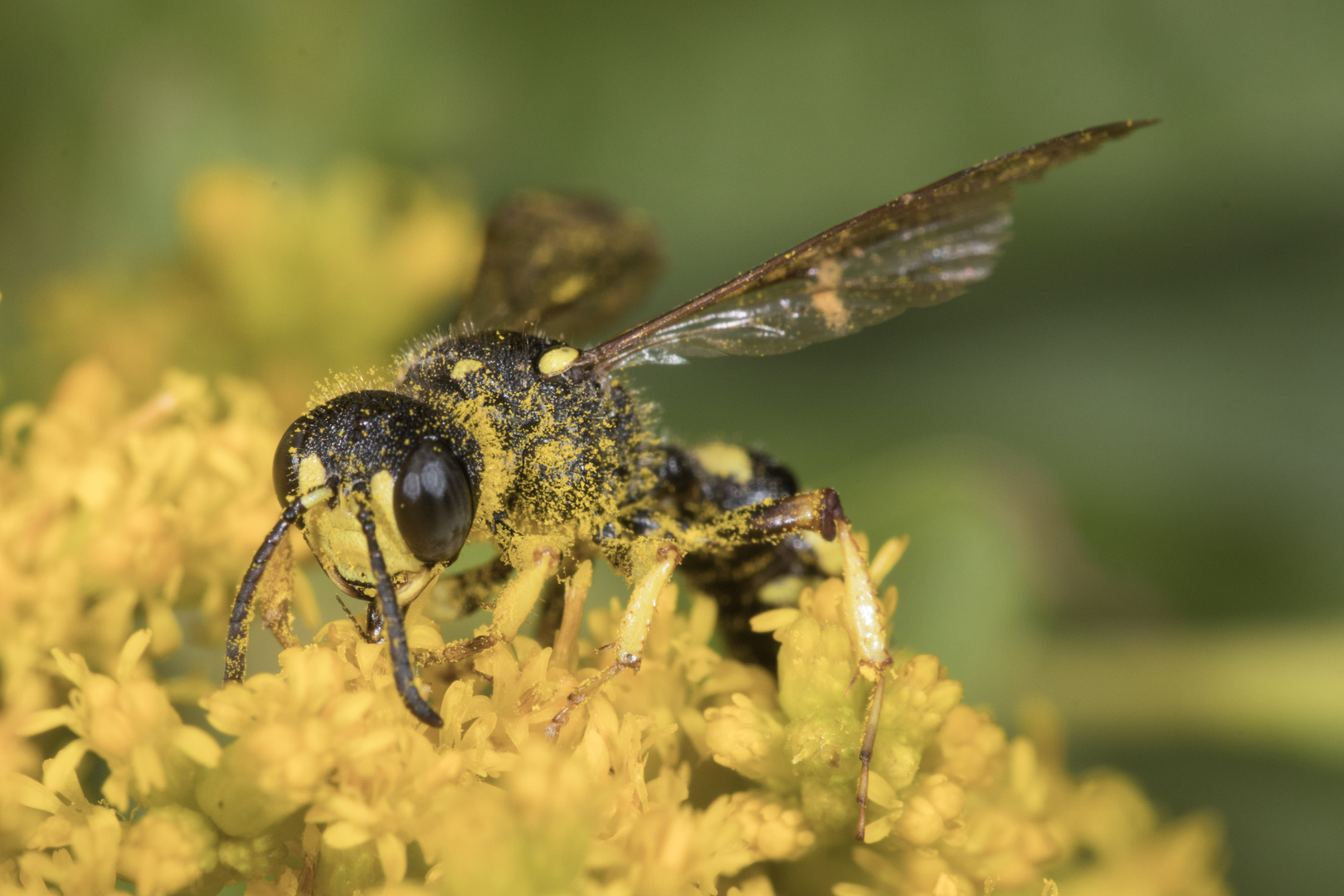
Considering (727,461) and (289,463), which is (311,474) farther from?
(727,461)

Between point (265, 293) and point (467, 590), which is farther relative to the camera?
→ point (265, 293)

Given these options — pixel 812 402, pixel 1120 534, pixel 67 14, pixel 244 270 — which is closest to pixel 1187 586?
pixel 1120 534

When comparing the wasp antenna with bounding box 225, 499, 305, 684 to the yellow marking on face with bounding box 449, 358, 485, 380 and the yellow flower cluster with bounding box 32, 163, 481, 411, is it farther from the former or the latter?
the yellow flower cluster with bounding box 32, 163, 481, 411

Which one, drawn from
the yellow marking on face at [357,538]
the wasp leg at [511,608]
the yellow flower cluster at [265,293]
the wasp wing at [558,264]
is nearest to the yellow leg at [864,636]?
the wasp leg at [511,608]

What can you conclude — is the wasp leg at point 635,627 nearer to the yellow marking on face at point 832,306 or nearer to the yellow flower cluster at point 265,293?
the yellow marking on face at point 832,306

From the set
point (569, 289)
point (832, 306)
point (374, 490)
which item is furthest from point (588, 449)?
point (569, 289)

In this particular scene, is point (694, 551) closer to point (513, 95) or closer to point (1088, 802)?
point (1088, 802)

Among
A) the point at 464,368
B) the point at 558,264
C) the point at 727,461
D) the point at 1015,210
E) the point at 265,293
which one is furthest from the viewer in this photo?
the point at 1015,210
